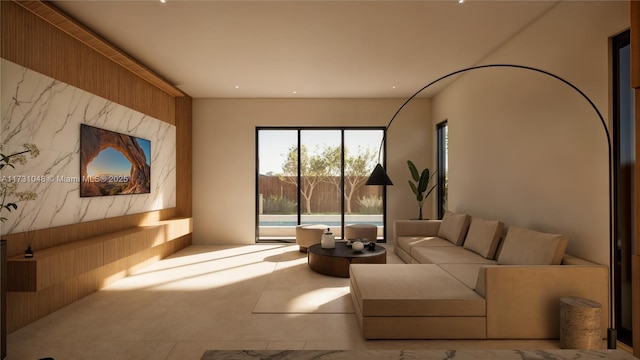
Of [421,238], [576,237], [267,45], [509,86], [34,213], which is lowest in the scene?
[421,238]

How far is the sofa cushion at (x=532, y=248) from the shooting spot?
2951 mm

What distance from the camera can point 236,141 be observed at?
23.5 ft

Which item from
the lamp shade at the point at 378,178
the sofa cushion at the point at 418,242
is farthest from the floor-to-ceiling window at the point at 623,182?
the lamp shade at the point at 378,178

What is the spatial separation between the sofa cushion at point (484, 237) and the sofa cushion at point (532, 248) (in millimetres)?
308

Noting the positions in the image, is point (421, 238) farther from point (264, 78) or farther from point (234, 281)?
point (264, 78)

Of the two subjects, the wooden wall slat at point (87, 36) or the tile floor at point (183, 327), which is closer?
the tile floor at point (183, 327)

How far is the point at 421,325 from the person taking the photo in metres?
2.73

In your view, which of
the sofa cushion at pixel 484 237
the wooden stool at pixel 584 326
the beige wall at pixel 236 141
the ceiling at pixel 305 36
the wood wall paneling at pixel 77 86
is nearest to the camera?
the wooden stool at pixel 584 326

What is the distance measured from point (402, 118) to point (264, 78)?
→ 3.12 m

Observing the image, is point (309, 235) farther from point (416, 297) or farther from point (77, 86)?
point (77, 86)

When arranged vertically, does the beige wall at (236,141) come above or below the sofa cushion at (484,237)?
above

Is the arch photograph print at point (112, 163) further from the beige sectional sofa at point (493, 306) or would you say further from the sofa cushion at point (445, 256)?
the sofa cushion at point (445, 256)

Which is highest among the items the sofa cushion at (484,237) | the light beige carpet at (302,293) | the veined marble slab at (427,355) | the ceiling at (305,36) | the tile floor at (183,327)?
the ceiling at (305,36)

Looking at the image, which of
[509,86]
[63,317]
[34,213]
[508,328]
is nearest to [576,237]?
[508,328]
